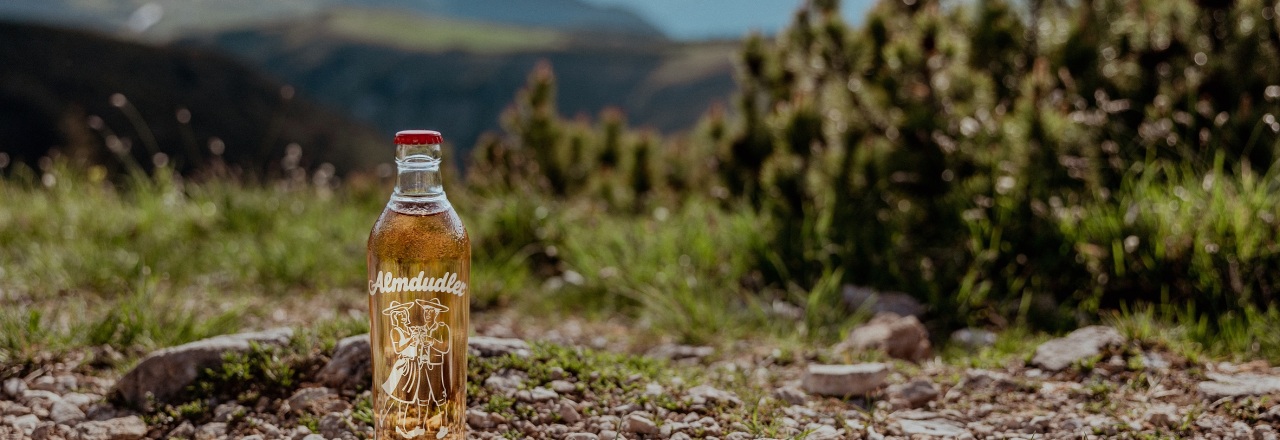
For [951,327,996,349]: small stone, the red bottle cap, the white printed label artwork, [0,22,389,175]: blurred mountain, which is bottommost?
[951,327,996,349]: small stone

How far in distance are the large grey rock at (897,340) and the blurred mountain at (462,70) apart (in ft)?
343

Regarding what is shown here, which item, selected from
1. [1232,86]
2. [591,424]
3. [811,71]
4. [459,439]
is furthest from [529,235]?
[1232,86]

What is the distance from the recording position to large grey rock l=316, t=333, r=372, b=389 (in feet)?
10.7

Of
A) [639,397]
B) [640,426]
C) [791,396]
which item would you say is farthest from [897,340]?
[640,426]

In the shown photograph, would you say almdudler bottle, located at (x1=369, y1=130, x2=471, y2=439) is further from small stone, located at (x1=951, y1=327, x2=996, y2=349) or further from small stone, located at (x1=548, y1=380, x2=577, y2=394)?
small stone, located at (x1=951, y1=327, x2=996, y2=349)

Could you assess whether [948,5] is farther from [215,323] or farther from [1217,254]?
[215,323]

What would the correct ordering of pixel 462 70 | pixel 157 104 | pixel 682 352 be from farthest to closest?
pixel 462 70 < pixel 157 104 < pixel 682 352

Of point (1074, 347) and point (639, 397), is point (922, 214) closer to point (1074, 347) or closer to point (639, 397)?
point (1074, 347)

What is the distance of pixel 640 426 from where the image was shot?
297 centimetres

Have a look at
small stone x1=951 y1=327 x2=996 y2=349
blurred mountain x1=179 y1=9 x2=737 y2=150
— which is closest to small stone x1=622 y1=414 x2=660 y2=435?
small stone x1=951 y1=327 x2=996 y2=349

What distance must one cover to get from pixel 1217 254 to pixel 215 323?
14.4 feet

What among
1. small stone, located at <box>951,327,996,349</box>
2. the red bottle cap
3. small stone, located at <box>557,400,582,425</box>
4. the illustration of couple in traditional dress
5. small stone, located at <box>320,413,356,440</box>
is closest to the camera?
the red bottle cap

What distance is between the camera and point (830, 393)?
348 centimetres

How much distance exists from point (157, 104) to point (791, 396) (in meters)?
51.5
